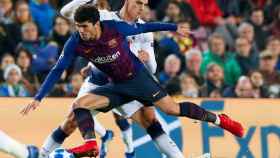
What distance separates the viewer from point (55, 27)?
17125 mm

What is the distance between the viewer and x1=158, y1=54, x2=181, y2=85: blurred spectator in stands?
16.8 meters

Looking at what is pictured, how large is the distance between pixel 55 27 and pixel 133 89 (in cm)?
451

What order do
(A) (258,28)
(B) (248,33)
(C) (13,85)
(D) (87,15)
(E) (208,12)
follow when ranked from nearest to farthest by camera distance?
(D) (87,15) → (C) (13,85) → (B) (248,33) → (A) (258,28) → (E) (208,12)

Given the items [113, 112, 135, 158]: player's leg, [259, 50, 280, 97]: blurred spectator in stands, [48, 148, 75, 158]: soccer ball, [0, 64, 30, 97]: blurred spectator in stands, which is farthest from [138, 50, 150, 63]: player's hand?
[259, 50, 280, 97]: blurred spectator in stands

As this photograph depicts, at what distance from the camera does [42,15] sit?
17391 mm

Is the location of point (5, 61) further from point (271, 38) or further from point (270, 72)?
point (271, 38)

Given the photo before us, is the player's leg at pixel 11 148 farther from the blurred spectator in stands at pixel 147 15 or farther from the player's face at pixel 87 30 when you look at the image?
the blurred spectator in stands at pixel 147 15

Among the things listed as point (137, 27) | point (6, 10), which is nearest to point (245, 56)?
point (6, 10)

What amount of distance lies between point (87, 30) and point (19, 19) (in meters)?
4.76

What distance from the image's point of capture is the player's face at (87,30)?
12312 millimetres

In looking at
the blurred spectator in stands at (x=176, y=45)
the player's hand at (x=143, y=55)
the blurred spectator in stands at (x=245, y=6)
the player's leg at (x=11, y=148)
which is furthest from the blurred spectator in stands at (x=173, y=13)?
the player's leg at (x=11, y=148)

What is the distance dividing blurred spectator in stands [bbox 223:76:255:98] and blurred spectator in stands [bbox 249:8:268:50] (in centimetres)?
209

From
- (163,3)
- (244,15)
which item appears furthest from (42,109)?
(244,15)

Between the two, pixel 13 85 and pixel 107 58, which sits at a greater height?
pixel 107 58
